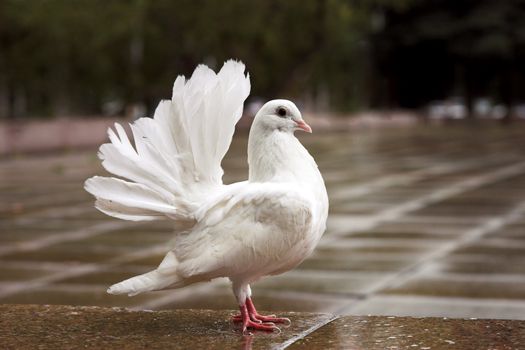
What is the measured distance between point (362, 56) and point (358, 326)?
62788mm

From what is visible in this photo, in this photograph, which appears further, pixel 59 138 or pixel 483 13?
pixel 483 13

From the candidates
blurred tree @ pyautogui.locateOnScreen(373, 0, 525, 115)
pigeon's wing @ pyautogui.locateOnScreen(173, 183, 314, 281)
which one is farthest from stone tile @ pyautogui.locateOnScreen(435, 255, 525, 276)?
blurred tree @ pyautogui.locateOnScreen(373, 0, 525, 115)

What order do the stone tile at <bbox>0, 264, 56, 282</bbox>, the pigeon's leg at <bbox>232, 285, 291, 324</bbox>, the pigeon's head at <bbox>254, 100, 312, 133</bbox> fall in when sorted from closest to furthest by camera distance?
the pigeon's head at <bbox>254, 100, 312, 133</bbox> < the pigeon's leg at <bbox>232, 285, 291, 324</bbox> < the stone tile at <bbox>0, 264, 56, 282</bbox>

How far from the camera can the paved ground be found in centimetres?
826

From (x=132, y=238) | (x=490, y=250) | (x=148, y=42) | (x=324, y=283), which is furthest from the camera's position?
(x=148, y=42)

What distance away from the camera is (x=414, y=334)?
5230mm

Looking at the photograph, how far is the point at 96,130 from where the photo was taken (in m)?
35.2

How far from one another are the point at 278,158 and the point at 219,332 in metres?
0.99

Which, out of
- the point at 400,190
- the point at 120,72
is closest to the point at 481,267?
the point at 400,190

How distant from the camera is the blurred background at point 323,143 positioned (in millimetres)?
8953

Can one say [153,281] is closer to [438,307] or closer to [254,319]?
[254,319]

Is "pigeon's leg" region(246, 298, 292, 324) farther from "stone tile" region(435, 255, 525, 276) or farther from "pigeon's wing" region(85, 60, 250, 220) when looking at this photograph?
"stone tile" region(435, 255, 525, 276)

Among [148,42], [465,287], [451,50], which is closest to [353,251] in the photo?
[465,287]

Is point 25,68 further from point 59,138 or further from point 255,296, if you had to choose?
point 255,296
